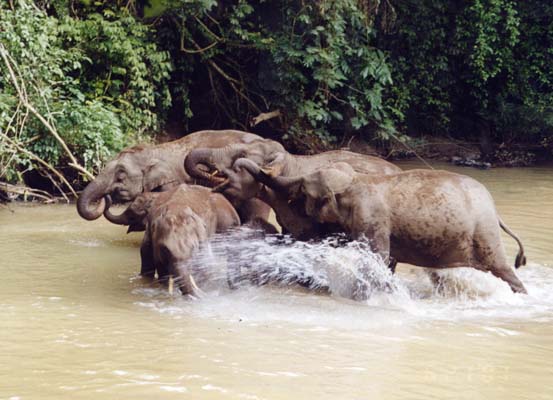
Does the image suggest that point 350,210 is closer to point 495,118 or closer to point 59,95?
point 59,95

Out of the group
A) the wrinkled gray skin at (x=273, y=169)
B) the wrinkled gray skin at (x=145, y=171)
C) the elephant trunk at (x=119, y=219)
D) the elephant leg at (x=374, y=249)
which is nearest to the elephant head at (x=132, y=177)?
the wrinkled gray skin at (x=145, y=171)

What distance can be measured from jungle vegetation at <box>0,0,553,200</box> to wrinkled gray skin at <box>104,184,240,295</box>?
3.62 metres

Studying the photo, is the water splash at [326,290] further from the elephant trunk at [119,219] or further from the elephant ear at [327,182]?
the elephant trunk at [119,219]

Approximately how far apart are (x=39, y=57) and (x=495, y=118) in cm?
1122

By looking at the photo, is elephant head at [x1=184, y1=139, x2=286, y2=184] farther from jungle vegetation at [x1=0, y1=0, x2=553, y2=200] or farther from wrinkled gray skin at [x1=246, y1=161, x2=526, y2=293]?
jungle vegetation at [x1=0, y1=0, x2=553, y2=200]

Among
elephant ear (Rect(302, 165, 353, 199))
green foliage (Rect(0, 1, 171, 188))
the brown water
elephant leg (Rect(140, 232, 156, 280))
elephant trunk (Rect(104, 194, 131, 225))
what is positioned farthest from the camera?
green foliage (Rect(0, 1, 171, 188))

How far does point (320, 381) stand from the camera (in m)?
5.05

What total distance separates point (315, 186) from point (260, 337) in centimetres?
200

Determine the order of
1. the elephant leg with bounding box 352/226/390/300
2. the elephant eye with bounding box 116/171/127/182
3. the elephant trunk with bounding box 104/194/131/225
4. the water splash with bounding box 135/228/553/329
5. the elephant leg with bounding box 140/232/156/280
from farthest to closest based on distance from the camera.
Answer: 1. the elephant eye with bounding box 116/171/127/182
2. the elephant trunk with bounding box 104/194/131/225
3. the elephant leg with bounding box 140/232/156/280
4. the elephant leg with bounding box 352/226/390/300
5. the water splash with bounding box 135/228/553/329

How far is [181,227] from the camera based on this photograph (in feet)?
24.0

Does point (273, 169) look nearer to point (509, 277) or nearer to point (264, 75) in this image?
point (509, 277)

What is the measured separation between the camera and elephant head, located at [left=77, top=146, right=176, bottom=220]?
31.7 ft

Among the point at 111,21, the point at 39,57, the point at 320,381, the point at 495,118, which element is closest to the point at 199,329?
the point at 320,381

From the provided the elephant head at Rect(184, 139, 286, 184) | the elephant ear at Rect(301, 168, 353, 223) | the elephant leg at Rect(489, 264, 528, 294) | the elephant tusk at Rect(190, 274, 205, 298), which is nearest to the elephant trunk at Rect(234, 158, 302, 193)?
the elephant ear at Rect(301, 168, 353, 223)
